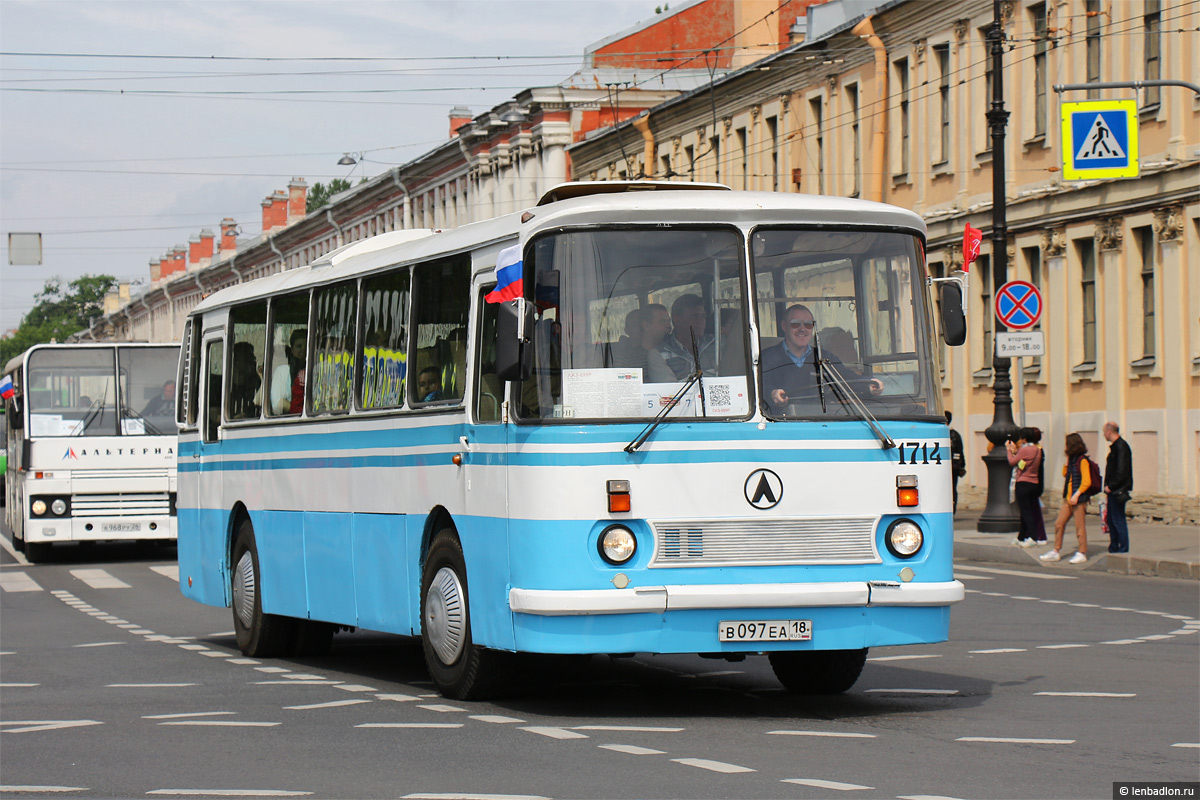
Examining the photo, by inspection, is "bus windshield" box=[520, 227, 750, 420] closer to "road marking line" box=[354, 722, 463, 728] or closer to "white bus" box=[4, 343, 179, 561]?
"road marking line" box=[354, 722, 463, 728]

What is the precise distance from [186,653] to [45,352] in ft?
53.8

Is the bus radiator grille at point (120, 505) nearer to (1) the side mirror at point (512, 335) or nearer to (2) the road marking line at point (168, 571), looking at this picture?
(2) the road marking line at point (168, 571)

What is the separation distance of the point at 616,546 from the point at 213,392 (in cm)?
703

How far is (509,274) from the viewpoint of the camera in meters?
11.0

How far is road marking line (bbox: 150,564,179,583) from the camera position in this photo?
27.0 m

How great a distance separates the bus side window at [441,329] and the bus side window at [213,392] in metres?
4.50

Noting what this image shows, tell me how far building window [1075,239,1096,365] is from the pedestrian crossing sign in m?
9.76

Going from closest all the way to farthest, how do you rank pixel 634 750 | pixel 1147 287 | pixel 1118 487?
pixel 634 750 → pixel 1118 487 → pixel 1147 287

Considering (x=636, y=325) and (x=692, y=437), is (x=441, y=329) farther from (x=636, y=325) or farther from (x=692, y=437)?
(x=692, y=437)

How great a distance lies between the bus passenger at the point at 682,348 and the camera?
430 inches

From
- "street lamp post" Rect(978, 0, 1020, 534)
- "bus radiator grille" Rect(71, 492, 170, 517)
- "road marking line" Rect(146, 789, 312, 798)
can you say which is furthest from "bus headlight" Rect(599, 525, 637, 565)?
"bus radiator grille" Rect(71, 492, 170, 517)

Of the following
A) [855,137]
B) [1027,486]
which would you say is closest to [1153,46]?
[1027,486]

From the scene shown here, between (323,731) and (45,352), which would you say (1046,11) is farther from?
(323,731)

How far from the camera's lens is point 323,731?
10.7 metres
